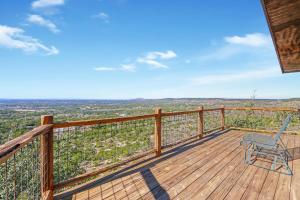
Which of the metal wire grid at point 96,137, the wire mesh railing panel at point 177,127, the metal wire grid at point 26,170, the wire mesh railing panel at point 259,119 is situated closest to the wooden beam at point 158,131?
the metal wire grid at point 96,137

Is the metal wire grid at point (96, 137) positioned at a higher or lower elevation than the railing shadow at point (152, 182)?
higher

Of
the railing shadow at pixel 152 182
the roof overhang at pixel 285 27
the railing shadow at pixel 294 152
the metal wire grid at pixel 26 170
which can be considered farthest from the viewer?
the railing shadow at pixel 294 152

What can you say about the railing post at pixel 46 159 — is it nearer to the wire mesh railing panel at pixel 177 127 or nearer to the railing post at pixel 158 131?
the railing post at pixel 158 131

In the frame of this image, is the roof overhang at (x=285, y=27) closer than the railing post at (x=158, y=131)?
Yes

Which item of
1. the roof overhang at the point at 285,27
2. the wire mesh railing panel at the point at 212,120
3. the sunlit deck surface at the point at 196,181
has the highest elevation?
the roof overhang at the point at 285,27

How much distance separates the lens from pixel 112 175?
350 centimetres

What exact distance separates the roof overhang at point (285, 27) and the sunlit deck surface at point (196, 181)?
A: 2.18 metres

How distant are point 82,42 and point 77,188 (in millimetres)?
14857

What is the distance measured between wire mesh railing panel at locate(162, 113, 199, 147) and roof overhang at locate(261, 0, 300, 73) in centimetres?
284

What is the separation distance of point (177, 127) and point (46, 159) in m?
3.90

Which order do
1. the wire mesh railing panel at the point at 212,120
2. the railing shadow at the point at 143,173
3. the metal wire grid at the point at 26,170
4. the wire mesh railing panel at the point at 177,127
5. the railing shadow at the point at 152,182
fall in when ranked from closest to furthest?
the metal wire grid at the point at 26,170 < the railing shadow at the point at 152,182 < the railing shadow at the point at 143,173 < the wire mesh railing panel at the point at 177,127 < the wire mesh railing panel at the point at 212,120

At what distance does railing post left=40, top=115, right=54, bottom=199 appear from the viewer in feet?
8.27

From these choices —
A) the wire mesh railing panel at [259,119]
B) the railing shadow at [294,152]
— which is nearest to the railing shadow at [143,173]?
the railing shadow at [294,152]

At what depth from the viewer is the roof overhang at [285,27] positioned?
194cm
